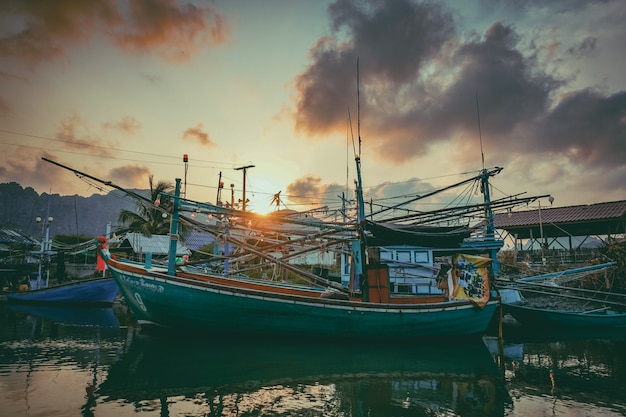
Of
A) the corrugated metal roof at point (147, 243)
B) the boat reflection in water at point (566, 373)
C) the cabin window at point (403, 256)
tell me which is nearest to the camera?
the boat reflection in water at point (566, 373)

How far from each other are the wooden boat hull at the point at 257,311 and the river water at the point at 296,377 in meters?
0.58

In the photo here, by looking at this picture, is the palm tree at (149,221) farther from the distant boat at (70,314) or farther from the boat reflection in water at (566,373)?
the boat reflection in water at (566,373)

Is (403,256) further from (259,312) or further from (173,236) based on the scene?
(173,236)

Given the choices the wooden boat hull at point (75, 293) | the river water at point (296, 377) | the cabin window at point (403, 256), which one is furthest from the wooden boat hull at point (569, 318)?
the wooden boat hull at point (75, 293)

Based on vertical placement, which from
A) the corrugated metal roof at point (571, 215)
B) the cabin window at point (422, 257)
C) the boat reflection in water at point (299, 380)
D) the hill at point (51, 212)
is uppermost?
the hill at point (51, 212)

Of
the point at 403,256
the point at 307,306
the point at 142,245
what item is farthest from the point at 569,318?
the point at 142,245

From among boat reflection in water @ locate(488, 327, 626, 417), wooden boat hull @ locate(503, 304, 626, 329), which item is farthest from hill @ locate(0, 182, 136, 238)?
boat reflection in water @ locate(488, 327, 626, 417)

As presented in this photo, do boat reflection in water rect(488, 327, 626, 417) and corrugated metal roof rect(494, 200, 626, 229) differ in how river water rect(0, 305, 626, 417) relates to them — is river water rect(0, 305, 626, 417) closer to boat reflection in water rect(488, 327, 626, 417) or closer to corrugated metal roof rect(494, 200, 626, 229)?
boat reflection in water rect(488, 327, 626, 417)

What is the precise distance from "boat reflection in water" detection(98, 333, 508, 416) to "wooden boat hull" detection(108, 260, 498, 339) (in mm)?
605

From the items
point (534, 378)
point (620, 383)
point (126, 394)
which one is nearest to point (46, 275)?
point (126, 394)

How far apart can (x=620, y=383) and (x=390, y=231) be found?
7512 mm

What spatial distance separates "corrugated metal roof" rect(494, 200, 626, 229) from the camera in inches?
977

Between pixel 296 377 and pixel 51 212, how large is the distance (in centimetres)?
14320

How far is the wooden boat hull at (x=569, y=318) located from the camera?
639 inches
